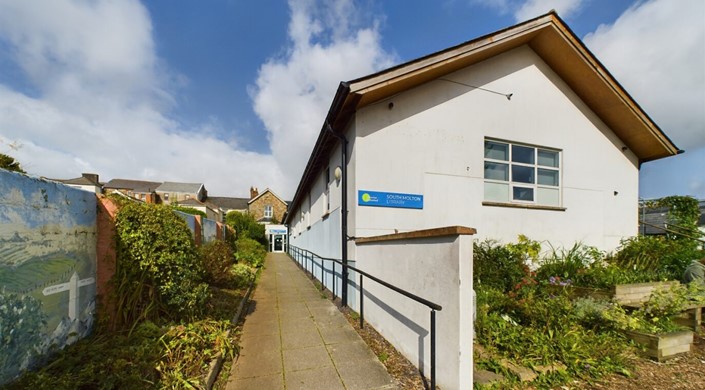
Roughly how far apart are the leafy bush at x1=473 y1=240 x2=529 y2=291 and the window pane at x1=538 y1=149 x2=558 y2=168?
2.76 metres

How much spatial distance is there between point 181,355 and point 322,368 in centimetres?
160

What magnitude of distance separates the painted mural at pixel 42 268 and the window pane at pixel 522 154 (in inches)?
320

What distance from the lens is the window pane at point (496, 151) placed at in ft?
22.3

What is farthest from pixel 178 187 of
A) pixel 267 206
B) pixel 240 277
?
pixel 240 277

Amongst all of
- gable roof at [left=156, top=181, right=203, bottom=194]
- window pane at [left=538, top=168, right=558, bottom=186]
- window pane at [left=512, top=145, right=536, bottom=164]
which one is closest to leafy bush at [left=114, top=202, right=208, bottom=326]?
window pane at [left=512, top=145, right=536, bottom=164]

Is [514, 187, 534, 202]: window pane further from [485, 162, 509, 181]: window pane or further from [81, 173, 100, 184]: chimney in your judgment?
[81, 173, 100, 184]: chimney

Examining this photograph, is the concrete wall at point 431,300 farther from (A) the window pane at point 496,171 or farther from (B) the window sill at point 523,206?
(A) the window pane at point 496,171

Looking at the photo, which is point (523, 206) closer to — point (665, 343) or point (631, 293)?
point (631, 293)

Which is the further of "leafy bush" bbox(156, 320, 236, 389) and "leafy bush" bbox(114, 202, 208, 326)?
"leafy bush" bbox(114, 202, 208, 326)

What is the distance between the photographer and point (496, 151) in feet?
22.7

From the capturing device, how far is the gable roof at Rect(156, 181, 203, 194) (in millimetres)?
50656

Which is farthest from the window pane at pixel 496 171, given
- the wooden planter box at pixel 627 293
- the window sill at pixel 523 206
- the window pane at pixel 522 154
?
the wooden planter box at pixel 627 293

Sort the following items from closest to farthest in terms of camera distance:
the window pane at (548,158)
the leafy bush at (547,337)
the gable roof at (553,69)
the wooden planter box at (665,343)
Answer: the leafy bush at (547,337) → the wooden planter box at (665,343) → the gable roof at (553,69) → the window pane at (548,158)

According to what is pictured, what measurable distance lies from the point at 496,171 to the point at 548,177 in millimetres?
1727
